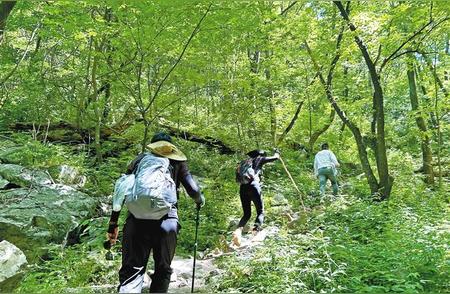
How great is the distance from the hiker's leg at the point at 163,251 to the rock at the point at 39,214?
349cm

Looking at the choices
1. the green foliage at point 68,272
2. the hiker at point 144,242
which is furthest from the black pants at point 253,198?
the hiker at point 144,242

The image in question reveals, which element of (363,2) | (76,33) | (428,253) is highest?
(363,2)

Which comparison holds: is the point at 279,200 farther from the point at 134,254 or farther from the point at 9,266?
the point at 134,254

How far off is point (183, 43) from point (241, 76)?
4297 mm

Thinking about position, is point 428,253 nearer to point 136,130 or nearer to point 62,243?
point 62,243

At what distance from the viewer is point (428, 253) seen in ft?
15.6

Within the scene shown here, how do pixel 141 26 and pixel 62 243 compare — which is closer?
pixel 62 243

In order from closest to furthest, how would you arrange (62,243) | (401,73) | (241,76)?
(62,243) → (241,76) → (401,73)

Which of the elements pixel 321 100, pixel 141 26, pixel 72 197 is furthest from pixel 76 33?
pixel 321 100

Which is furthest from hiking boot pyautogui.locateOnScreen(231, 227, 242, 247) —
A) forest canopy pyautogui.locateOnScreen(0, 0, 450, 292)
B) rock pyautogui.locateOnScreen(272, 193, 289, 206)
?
rock pyautogui.locateOnScreen(272, 193, 289, 206)

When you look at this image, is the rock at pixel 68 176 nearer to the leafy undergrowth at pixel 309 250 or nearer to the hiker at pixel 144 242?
the leafy undergrowth at pixel 309 250

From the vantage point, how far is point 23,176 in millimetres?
8297

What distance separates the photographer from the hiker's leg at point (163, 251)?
354 cm

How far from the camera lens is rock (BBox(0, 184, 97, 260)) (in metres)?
6.30
